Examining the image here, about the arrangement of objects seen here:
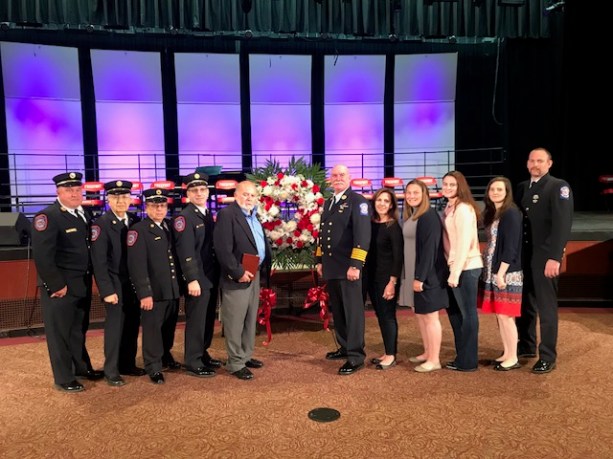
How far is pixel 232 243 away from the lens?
13.4ft

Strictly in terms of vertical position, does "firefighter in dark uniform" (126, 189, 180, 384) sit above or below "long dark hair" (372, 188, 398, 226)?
below

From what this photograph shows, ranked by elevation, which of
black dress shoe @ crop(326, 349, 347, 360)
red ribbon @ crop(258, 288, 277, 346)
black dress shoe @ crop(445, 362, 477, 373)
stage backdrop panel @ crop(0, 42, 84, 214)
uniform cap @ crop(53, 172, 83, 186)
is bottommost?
black dress shoe @ crop(326, 349, 347, 360)

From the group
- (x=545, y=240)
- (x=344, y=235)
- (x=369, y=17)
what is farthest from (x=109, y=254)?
(x=369, y=17)

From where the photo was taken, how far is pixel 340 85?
1184cm

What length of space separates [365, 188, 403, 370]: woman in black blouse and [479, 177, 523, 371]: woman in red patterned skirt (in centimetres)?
67

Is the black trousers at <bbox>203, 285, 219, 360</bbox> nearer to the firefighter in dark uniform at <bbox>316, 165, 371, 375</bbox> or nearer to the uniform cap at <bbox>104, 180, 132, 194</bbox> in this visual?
the firefighter in dark uniform at <bbox>316, 165, 371, 375</bbox>

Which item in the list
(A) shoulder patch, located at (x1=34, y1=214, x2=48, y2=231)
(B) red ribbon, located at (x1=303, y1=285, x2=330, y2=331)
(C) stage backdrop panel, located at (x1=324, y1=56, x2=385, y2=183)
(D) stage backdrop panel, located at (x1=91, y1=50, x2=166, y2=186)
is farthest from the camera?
(C) stage backdrop panel, located at (x1=324, y1=56, x2=385, y2=183)

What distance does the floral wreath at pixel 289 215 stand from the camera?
506 centimetres

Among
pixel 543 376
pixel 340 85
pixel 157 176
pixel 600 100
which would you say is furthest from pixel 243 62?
→ pixel 543 376

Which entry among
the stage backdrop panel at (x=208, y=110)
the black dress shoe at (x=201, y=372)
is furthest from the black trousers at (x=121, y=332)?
the stage backdrop panel at (x=208, y=110)

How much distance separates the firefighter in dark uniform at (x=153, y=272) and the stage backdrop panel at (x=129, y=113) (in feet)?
23.1

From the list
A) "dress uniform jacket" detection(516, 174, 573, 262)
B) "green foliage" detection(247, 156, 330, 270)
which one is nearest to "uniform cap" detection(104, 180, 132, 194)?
"green foliage" detection(247, 156, 330, 270)

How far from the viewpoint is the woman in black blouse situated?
4199mm

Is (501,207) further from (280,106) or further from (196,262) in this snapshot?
(280,106)
